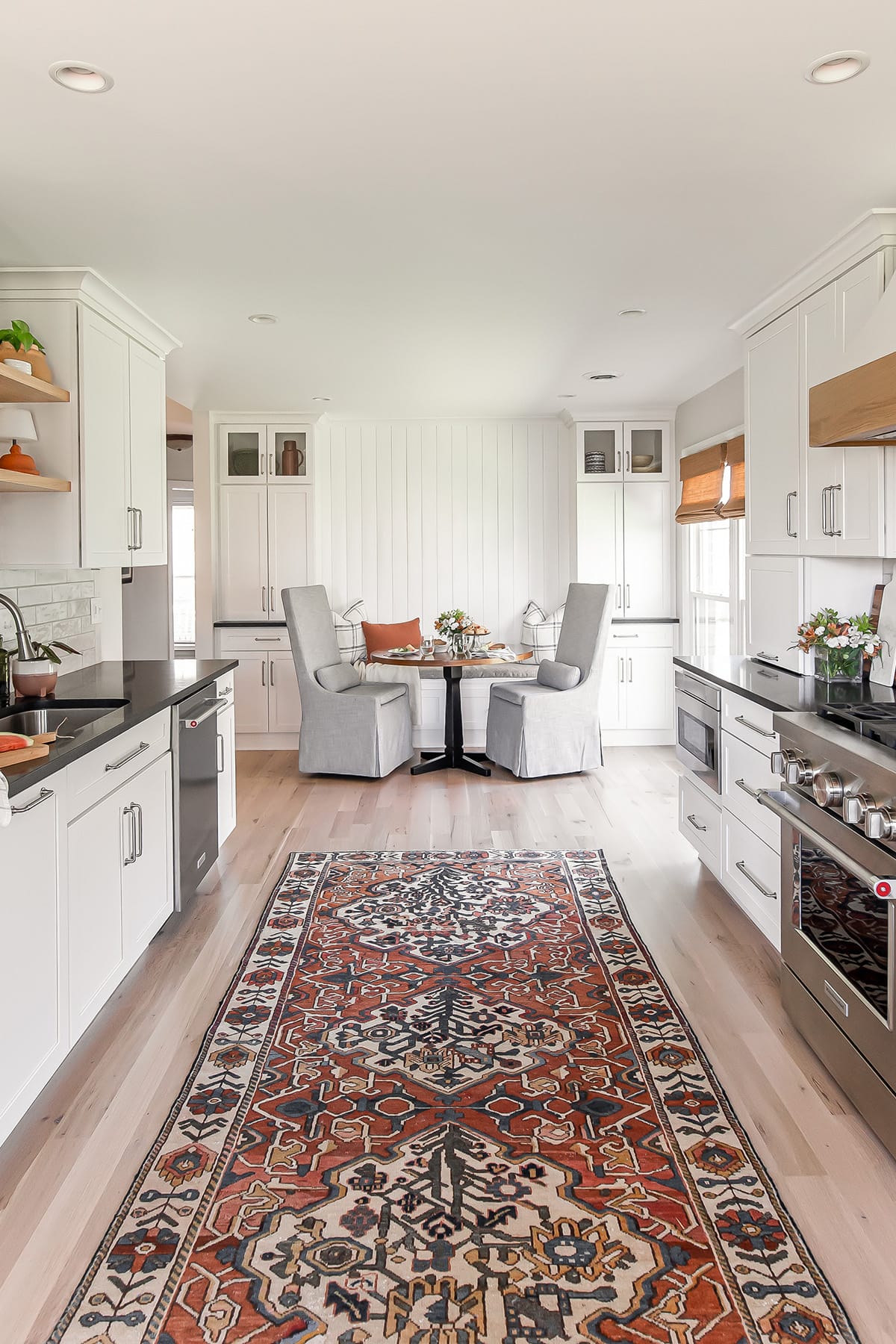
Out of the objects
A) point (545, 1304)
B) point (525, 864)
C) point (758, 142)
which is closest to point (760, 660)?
point (525, 864)

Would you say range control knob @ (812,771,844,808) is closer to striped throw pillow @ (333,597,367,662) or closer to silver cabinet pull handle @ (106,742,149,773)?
silver cabinet pull handle @ (106,742,149,773)

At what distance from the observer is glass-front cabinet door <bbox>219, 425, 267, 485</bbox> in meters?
7.05

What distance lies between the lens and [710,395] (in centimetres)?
612

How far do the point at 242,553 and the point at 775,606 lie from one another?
433 cm

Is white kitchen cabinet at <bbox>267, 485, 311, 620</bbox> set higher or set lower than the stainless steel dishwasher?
higher

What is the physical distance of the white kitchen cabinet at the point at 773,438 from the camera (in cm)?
372

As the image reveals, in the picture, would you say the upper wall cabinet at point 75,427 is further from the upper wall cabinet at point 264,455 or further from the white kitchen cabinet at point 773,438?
the upper wall cabinet at point 264,455

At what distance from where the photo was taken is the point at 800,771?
2.43 m

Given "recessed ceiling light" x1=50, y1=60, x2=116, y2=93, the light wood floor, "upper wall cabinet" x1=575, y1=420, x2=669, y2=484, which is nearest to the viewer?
→ the light wood floor

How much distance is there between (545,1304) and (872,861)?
108 centimetres

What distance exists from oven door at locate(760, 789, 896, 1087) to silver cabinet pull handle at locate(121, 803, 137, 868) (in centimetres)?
185

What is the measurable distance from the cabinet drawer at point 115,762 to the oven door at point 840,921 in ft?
5.98

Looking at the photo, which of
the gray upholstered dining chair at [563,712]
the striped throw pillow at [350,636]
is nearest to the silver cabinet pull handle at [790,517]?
the gray upholstered dining chair at [563,712]

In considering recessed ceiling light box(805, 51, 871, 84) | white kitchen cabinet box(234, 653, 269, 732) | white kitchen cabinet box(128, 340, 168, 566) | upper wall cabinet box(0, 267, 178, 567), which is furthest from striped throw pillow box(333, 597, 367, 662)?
recessed ceiling light box(805, 51, 871, 84)
